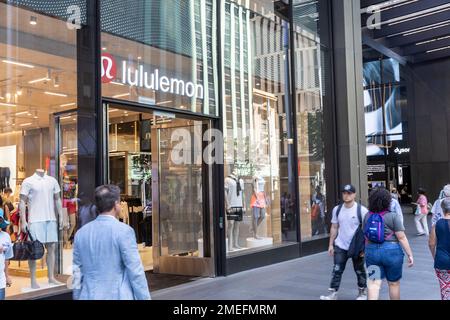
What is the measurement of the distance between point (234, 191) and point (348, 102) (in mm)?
4813

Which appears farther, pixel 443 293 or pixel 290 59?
pixel 290 59

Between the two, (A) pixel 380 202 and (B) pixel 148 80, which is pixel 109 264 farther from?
(B) pixel 148 80

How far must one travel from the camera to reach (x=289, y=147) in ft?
37.0

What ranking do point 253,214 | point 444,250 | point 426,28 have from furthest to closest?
point 426,28 → point 253,214 → point 444,250

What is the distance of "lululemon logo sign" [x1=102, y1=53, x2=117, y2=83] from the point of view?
7031 mm

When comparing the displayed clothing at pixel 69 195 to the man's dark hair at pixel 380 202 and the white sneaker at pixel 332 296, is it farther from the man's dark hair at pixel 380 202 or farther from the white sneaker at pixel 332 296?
the man's dark hair at pixel 380 202

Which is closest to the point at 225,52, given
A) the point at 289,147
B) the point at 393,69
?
the point at 289,147

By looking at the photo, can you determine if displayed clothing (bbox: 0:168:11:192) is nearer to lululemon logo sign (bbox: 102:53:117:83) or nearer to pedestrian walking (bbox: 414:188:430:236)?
lululemon logo sign (bbox: 102:53:117:83)

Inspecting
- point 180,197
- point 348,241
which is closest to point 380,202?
point 348,241

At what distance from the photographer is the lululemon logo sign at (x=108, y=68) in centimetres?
703

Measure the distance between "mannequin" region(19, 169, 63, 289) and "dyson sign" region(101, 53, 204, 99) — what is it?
166 centimetres

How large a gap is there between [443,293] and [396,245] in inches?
25.9

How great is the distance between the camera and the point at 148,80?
25.3ft
